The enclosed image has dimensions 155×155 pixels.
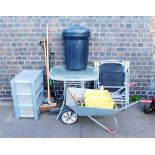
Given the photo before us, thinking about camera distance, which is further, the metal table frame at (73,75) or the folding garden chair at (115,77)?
the folding garden chair at (115,77)

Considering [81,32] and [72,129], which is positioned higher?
[81,32]

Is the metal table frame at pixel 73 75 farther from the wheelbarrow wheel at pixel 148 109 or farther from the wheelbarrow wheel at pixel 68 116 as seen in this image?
the wheelbarrow wheel at pixel 148 109

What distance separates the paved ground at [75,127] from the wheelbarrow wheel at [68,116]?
70mm

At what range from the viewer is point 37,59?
4.20 m

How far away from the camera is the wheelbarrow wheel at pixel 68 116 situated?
3.56 m

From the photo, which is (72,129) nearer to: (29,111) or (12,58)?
(29,111)

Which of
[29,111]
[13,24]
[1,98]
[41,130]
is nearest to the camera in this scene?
[41,130]

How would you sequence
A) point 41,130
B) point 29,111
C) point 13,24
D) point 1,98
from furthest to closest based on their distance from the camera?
point 1,98, point 13,24, point 29,111, point 41,130

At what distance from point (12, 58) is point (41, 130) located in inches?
59.1

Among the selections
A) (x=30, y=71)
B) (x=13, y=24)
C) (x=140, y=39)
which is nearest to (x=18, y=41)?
(x=13, y=24)

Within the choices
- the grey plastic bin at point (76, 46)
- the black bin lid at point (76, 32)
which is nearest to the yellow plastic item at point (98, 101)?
the grey plastic bin at point (76, 46)

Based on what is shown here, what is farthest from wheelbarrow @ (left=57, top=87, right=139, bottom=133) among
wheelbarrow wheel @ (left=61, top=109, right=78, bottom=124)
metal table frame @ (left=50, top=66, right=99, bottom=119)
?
metal table frame @ (left=50, top=66, right=99, bottom=119)

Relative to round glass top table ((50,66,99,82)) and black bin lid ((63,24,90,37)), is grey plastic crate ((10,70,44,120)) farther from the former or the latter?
black bin lid ((63,24,90,37))

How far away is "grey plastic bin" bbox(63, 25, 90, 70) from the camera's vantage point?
365 cm
